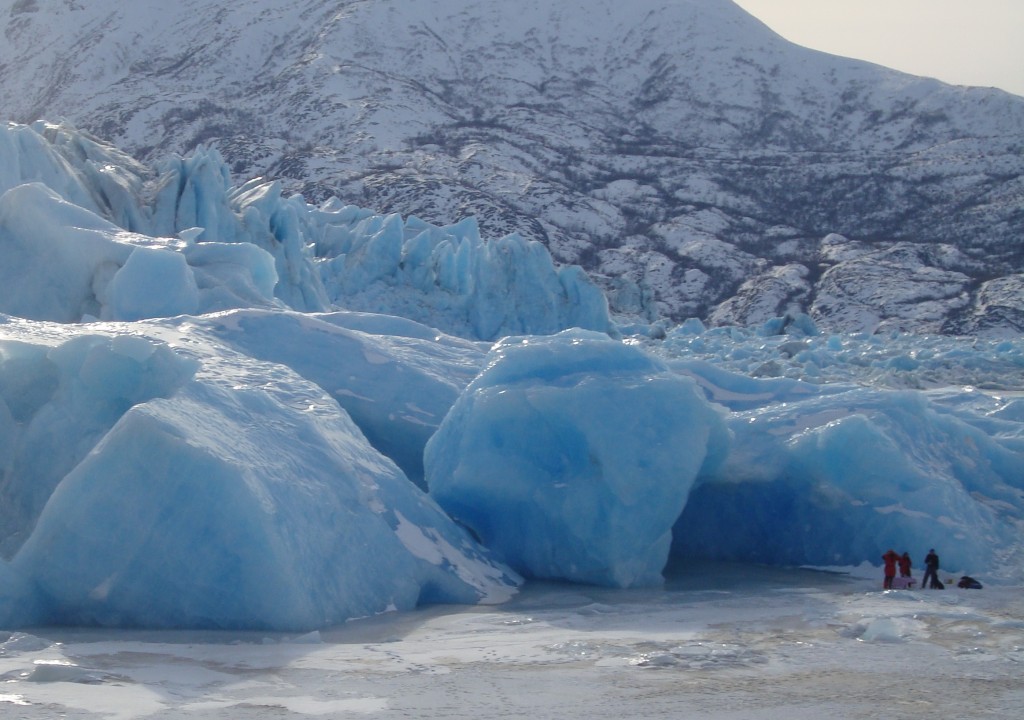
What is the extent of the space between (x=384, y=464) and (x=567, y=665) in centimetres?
294

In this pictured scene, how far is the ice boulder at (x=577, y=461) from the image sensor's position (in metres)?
8.04

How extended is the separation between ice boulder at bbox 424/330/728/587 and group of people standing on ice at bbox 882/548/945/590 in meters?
1.36

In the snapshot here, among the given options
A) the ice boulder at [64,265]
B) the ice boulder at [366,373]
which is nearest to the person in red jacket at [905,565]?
the ice boulder at [366,373]

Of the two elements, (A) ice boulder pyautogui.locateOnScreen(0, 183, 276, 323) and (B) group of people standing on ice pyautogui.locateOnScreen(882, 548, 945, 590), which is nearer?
(B) group of people standing on ice pyautogui.locateOnScreen(882, 548, 945, 590)

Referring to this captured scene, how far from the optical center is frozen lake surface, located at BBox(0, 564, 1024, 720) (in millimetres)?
4570

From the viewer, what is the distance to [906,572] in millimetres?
8281

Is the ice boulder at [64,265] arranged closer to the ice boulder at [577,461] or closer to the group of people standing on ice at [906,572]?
the ice boulder at [577,461]

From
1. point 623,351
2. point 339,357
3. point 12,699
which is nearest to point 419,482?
point 339,357

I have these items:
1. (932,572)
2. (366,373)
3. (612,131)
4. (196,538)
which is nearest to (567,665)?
(196,538)

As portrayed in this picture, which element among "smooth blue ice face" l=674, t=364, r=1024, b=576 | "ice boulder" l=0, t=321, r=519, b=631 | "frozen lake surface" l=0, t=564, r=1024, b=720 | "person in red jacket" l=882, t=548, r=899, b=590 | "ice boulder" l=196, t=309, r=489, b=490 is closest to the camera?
"frozen lake surface" l=0, t=564, r=1024, b=720

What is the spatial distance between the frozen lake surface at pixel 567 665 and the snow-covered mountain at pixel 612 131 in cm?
3753

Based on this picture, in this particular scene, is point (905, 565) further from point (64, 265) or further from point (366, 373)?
point (64, 265)

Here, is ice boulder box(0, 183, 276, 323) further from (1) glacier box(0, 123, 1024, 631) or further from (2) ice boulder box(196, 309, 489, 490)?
(2) ice boulder box(196, 309, 489, 490)

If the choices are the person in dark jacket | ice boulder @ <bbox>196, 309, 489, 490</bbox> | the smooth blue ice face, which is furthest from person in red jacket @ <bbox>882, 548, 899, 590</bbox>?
ice boulder @ <bbox>196, 309, 489, 490</bbox>
